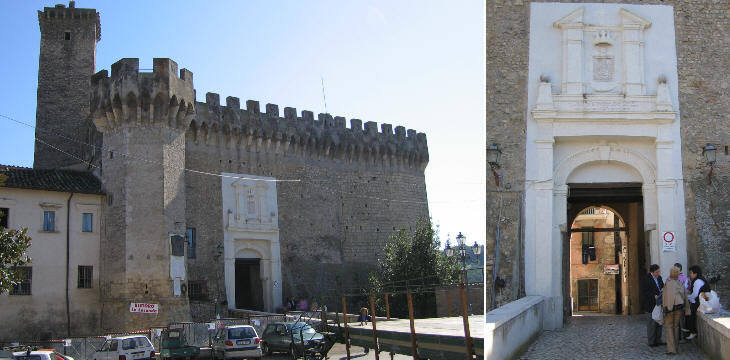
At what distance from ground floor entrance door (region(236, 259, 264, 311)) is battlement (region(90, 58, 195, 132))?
720 cm

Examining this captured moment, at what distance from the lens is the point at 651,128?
1603 cm

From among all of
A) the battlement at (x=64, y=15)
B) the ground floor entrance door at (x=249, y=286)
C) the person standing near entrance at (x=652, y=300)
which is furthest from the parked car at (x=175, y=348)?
the battlement at (x=64, y=15)

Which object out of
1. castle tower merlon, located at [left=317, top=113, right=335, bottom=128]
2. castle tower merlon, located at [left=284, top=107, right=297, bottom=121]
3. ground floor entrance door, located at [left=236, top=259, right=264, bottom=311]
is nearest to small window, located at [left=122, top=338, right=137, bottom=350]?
ground floor entrance door, located at [left=236, top=259, right=264, bottom=311]

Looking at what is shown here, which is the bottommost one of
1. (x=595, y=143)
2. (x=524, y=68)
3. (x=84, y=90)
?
(x=595, y=143)

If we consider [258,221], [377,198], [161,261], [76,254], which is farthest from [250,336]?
[377,198]

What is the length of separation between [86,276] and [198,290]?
4105 millimetres

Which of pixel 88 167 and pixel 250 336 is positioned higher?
pixel 88 167

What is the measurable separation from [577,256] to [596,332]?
19.5 meters

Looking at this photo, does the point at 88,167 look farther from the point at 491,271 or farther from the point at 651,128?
the point at 651,128

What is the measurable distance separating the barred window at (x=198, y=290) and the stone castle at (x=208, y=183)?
0.07 m

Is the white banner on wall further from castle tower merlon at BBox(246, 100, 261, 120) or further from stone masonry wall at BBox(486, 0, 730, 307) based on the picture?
castle tower merlon at BBox(246, 100, 261, 120)

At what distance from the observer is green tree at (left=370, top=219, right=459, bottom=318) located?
29922 mm

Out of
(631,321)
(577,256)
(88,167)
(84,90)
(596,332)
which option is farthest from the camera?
(84,90)

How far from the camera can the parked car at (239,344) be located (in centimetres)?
1884
